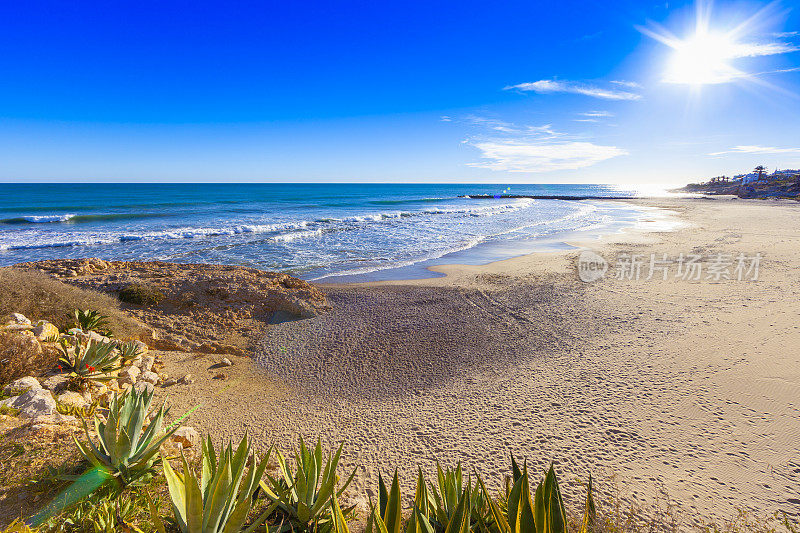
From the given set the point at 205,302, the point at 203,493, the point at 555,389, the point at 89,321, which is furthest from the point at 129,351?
the point at 555,389

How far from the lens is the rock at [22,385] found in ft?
12.0

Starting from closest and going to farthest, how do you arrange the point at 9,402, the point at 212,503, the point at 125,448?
1. the point at 212,503
2. the point at 125,448
3. the point at 9,402

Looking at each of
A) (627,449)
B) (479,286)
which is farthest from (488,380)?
(479,286)

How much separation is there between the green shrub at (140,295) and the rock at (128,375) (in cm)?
316

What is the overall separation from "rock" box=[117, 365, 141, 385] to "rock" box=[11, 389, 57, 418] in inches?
38.3

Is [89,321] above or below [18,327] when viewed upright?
below

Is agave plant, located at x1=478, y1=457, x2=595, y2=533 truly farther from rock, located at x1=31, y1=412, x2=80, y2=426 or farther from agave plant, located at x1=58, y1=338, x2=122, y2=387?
agave plant, located at x1=58, y1=338, x2=122, y2=387

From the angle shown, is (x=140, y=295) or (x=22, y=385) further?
(x=140, y=295)

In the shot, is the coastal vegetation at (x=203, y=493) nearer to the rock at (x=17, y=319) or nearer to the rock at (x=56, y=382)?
the rock at (x=56, y=382)

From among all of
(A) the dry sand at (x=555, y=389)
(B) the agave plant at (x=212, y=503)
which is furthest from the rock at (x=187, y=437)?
(B) the agave plant at (x=212, y=503)

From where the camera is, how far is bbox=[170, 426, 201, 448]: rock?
3.47 metres

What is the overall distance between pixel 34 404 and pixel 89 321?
9.24 ft

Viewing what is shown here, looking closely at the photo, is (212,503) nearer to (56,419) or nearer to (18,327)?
(56,419)

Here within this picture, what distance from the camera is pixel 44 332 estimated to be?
491cm
